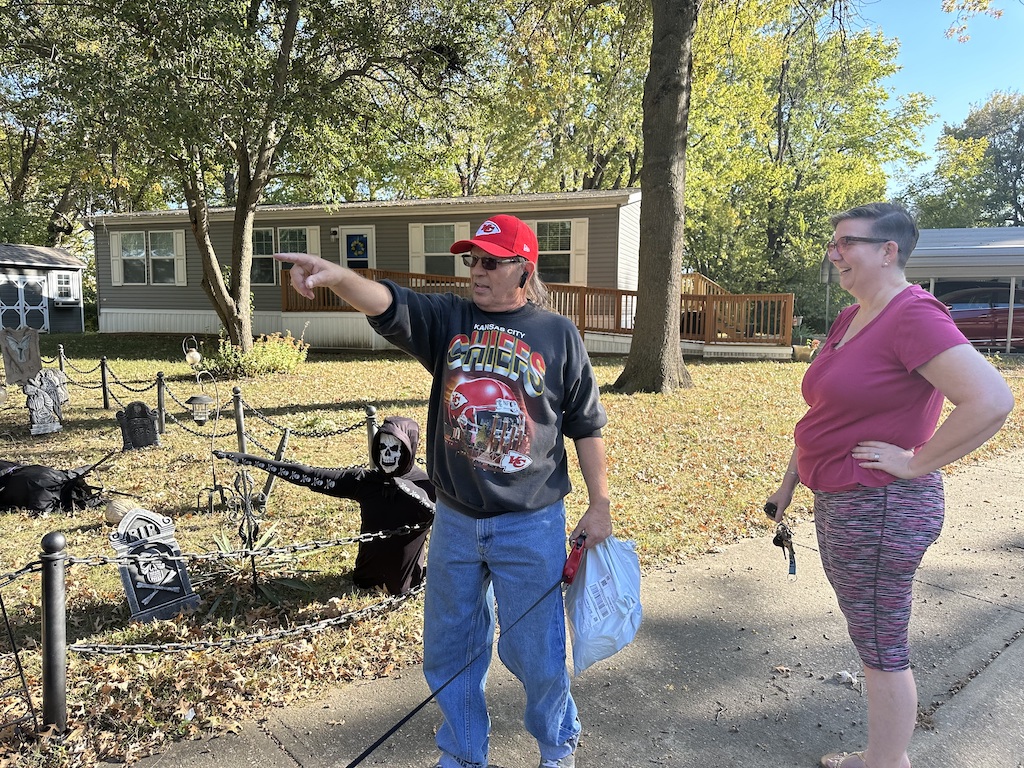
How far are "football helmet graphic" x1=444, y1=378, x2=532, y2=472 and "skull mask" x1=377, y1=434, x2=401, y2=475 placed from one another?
1413 mm

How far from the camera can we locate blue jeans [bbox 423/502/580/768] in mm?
2172

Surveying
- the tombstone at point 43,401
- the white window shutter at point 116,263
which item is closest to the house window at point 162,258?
the white window shutter at point 116,263

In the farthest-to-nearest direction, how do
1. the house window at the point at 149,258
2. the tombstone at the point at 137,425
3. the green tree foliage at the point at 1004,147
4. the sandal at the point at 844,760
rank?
1. the green tree foliage at the point at 1004,147
2. the house window at the point at 149,258
3. the tombstone at the point at 137,425
4. the sandal at the point at 844,760

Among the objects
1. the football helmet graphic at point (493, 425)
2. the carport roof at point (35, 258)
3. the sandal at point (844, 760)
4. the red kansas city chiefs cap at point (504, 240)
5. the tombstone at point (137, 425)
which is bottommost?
the sandal at point (844, 760)

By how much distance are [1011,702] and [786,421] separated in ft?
19.9

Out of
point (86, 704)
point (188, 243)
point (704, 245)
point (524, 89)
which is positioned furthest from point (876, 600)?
point (704, 245)

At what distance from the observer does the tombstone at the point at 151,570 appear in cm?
333

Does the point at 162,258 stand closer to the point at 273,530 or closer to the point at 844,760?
the point at 273,530

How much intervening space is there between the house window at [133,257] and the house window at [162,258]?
1.20 feet

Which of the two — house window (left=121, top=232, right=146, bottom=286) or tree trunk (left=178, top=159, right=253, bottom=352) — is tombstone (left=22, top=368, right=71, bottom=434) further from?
house window (left=121, top=232, right=146, bottom=286)

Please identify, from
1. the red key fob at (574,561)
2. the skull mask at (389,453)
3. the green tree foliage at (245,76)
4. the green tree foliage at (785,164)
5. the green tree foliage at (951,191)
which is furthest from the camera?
the green tree foliage at (951,191)

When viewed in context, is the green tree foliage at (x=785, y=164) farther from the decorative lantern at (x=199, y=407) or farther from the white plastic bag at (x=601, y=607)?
the white plastic bag at (x=601, y=607)

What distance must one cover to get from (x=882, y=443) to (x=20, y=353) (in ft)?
30.5

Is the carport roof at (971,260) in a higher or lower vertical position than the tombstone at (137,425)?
higher
